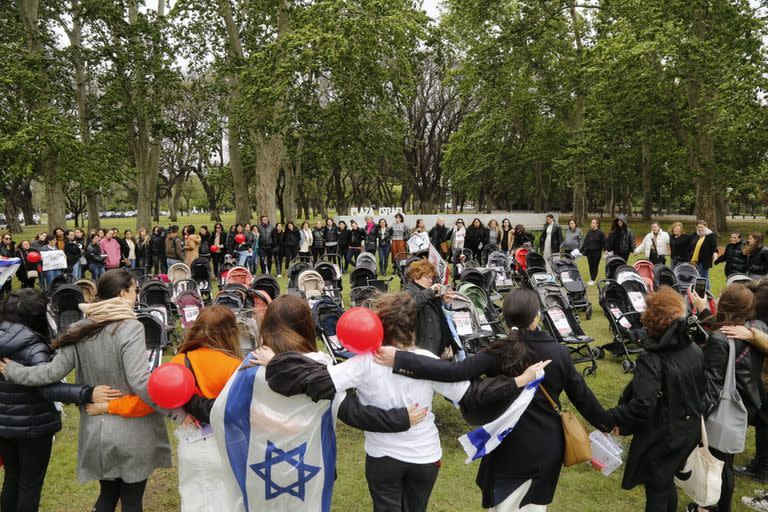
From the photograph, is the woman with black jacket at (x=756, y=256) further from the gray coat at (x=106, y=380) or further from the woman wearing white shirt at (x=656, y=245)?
the gray coat at (x=106, y=380)

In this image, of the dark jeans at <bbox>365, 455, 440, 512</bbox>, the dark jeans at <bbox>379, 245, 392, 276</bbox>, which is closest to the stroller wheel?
the dark jeans at <bbox>365, 455, 440, 512</bbox>

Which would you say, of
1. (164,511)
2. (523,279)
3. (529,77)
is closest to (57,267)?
(164,511)

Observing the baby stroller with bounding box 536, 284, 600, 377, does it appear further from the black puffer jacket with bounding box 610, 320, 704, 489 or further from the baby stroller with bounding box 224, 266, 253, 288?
the baby stroller with bounding box 224, 266, 253, 288

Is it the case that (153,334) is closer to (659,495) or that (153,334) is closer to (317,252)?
(659,495)

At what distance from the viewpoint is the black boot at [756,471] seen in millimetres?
4117

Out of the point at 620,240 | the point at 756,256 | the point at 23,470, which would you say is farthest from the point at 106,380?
the point at 620,240

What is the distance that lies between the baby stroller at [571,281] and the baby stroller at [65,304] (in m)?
8.42

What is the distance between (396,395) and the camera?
8.00 feet

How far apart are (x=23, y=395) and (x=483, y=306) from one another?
579cm

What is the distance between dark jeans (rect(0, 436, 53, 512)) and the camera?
2.99 metres

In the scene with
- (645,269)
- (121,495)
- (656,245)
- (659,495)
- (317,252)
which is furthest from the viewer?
(317,252)

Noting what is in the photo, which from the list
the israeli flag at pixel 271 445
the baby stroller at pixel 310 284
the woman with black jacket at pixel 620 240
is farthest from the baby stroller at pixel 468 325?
the woman with black jacket at pixel 620 240

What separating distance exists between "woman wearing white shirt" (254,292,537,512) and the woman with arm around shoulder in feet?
2.74

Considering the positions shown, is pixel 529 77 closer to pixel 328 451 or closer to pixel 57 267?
pixel 57 267
